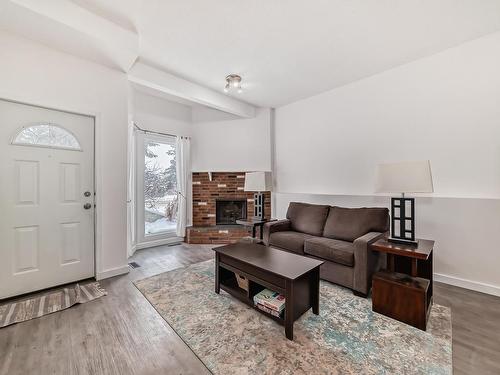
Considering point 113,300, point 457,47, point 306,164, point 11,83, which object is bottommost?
point 113,300

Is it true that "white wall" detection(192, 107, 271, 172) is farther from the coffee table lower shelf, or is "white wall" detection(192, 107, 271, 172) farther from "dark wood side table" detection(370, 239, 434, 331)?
"dark wood side table" detection(370, 239, 434, 331)

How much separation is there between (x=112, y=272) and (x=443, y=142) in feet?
13.8

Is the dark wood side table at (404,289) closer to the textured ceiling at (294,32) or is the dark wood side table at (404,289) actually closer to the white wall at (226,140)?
the textured ceiling at (294,32)

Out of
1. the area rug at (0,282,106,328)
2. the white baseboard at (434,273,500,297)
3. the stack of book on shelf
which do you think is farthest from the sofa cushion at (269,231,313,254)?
the area rug at (0,282,106,328)

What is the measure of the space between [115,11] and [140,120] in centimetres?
194

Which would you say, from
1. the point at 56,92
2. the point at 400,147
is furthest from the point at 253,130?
the point at 56,92

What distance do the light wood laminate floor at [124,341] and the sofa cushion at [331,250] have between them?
0.89 metres

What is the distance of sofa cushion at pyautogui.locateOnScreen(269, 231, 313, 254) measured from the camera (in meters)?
2.76

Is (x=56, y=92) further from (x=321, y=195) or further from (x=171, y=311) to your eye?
(x=321, y=195)

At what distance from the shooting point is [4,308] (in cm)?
202

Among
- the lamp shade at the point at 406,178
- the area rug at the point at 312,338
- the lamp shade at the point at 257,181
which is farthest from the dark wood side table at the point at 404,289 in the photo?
the lamp shade at the point at 257,181

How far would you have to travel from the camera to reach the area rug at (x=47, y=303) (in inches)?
75.1

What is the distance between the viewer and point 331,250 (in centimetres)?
241

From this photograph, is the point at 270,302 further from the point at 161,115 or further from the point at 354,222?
the point at 161,115
